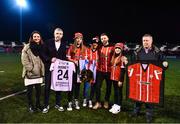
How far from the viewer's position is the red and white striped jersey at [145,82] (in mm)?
7945

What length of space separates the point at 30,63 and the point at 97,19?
44227 millimetres

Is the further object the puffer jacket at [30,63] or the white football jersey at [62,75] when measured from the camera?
the white football jersey at [62,75]

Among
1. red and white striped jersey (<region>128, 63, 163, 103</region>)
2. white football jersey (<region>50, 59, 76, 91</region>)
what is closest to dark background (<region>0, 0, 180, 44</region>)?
white football jersey (<region>50, 59, 76, 91</region>)

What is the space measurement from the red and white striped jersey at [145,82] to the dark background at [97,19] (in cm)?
4012

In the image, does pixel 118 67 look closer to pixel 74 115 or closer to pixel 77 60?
pixel 77 60

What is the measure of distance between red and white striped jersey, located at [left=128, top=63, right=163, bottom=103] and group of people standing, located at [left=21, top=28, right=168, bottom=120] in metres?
0.26

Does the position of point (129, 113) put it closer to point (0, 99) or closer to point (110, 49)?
Result: point (110, 49)

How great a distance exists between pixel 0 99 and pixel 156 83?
16.1 ft

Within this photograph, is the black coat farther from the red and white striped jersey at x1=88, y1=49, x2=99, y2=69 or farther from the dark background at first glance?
the dark background

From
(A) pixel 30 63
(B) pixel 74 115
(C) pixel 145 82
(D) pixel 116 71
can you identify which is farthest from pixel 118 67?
(A) pixel 30 63

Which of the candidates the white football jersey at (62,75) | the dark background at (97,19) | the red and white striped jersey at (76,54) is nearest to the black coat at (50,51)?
the white football jersey at (62,75)

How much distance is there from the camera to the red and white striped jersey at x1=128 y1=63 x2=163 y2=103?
795 centimetres

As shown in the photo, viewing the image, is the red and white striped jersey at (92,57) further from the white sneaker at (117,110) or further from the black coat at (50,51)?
the white sneaker at (117,110)

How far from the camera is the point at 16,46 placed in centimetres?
3891
